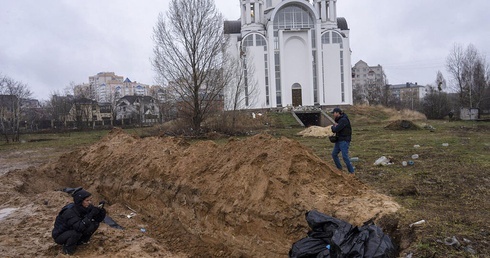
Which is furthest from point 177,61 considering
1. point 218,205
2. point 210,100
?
point 218,205

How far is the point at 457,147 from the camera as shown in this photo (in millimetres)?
13984

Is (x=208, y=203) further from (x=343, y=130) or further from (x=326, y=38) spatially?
(x=326, y=38)

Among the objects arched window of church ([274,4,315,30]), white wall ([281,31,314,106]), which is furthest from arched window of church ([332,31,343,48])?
white wall ([281,31,314,106])

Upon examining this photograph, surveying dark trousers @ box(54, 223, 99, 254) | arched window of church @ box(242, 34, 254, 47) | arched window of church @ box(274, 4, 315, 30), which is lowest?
dark trousers @ box(54, 223, 99, 254)

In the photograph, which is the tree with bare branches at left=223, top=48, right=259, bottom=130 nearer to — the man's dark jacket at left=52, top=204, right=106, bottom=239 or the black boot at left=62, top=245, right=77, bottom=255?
the man's dark jacket at left=52, top=204, right=106, bottom=239

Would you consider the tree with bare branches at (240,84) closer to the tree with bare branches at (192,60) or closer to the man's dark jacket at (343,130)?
the tree with bare branches at (192,60)

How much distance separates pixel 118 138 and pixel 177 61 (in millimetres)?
14248

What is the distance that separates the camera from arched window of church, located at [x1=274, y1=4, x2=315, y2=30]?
141 ft

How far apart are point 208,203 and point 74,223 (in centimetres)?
242

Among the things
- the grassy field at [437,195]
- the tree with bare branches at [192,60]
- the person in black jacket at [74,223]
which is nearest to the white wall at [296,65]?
the tree with bare branches at [192,60]

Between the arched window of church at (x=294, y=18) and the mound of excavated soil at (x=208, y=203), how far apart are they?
36.6m

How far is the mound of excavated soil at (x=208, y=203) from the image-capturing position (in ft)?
19.1

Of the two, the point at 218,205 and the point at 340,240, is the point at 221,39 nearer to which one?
the point at 218,205

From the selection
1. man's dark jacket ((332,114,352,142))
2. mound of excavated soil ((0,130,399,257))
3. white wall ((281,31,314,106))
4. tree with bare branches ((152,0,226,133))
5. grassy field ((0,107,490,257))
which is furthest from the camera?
white wall ((281,31,314,106))
